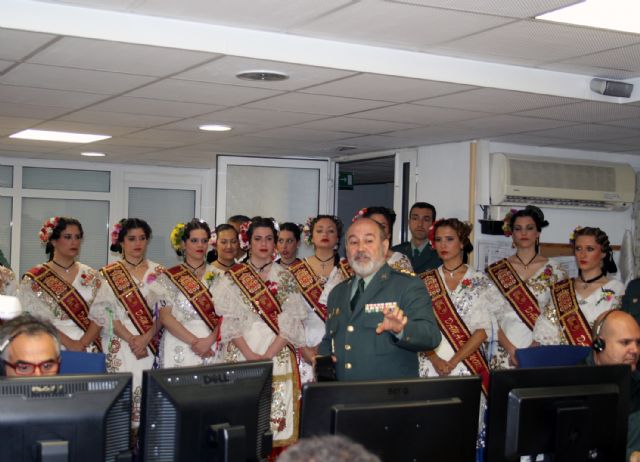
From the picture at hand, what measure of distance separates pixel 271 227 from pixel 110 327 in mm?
1114

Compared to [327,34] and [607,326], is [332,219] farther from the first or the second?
[607,326]

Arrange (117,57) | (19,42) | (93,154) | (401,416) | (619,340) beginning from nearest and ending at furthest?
(401,416) → (619,340) → (19,42) → (117,57) → (93,154)

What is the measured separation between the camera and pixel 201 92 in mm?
3986

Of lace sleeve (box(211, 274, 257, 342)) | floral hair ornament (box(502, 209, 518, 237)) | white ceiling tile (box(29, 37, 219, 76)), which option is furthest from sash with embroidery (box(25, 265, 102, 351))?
floral hair ornament (box(502, 209, 518, 237))

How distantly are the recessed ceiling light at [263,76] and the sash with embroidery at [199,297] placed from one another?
160 centimetres

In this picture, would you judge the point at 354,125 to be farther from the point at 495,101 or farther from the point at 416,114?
the point at 495,101

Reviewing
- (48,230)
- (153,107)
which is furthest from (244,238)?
(48,230)

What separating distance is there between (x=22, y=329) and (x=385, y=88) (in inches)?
78.7

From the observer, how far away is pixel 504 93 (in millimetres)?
3742

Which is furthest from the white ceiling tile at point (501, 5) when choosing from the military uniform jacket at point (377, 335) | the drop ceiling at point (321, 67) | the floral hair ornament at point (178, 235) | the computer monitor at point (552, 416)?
the floral hair ornament at point (178, 235)

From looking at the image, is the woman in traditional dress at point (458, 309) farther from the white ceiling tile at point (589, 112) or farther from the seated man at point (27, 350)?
the seated man at point (27, 350)

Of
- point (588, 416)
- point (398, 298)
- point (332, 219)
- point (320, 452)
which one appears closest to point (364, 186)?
point (332, 219)

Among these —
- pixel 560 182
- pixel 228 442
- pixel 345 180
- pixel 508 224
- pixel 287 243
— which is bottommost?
pixel 228 442

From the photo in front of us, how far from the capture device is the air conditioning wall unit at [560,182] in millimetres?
5391
